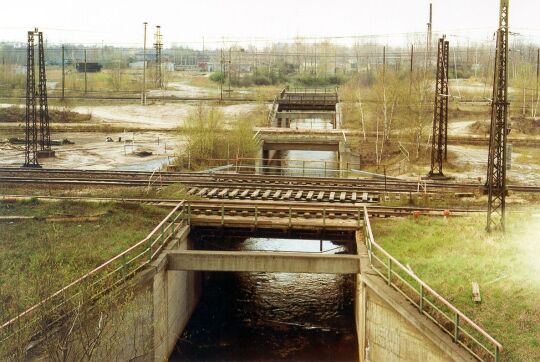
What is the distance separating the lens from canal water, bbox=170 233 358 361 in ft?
64.1

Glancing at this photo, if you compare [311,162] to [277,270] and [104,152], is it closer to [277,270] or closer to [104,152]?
[104,152]

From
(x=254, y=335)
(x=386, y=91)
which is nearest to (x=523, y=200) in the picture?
(x=254, y=335)

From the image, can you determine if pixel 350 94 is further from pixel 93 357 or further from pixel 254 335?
pixel 93 357

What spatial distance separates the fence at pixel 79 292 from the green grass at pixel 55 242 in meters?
0.36

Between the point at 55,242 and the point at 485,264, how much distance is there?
11.8 metres

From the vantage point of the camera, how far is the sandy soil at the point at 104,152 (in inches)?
1500

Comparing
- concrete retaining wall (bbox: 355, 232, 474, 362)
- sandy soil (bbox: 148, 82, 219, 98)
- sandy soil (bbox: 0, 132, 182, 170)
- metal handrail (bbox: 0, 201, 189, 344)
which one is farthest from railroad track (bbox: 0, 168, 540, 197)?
sandy soil (bbox: 148, 82, 219, 98)

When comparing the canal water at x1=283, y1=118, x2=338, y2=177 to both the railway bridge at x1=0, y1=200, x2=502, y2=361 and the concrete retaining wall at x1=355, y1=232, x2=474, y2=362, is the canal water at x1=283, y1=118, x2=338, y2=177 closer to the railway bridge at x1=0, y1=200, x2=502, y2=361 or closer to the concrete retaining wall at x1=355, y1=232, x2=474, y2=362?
the railway bridge at x1=0, y1=200, x2=502, y2=361

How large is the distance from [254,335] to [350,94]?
47176 mm

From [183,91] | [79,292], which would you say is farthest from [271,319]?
[183,91]

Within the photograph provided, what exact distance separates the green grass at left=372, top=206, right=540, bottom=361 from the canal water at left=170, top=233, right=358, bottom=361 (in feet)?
11.2

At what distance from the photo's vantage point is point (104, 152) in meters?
43.5

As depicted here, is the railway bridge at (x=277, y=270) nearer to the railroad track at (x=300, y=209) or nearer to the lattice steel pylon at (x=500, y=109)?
the railroad track at (x=300, y=209)

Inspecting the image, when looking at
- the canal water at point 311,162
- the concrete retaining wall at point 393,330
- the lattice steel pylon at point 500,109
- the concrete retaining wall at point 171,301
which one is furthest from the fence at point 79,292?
the canal water at point 311,162
